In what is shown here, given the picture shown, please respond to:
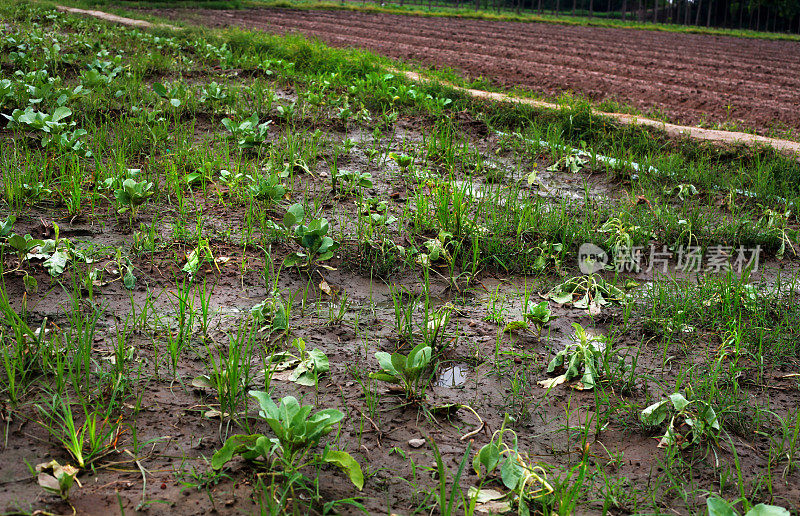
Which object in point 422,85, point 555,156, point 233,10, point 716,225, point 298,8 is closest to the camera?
point 716,225

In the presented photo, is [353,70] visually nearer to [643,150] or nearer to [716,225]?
[643,150]

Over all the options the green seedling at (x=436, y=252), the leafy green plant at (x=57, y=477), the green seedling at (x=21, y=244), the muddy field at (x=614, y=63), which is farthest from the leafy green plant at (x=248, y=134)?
the muddy field at (x=614, y=63)

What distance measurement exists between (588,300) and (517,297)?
11.1 inches

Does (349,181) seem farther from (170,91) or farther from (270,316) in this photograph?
(170,91)

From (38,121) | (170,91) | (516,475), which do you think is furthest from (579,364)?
(170,91)

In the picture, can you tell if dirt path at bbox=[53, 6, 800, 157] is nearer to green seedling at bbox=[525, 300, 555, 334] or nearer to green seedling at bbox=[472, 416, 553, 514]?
green seedling at bbox=[525, 300, 555, 334]

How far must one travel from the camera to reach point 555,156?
401 cm

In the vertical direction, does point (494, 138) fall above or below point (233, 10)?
below

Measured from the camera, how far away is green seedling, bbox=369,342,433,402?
1.71m

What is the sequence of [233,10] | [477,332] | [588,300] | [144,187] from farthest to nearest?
1. [233,10]
2. [144,187]
3. [588,300]
4. [477,332]

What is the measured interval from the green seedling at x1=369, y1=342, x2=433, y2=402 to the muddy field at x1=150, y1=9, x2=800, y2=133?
205 inches

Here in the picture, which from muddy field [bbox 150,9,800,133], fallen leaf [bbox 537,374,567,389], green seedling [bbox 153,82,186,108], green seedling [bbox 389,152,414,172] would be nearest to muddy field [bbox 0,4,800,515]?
fallen leaf [bbox 537,374,567,389]

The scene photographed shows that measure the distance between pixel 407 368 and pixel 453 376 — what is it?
0.30m

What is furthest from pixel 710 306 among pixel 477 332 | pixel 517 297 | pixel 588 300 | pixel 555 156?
pixel 555 156
